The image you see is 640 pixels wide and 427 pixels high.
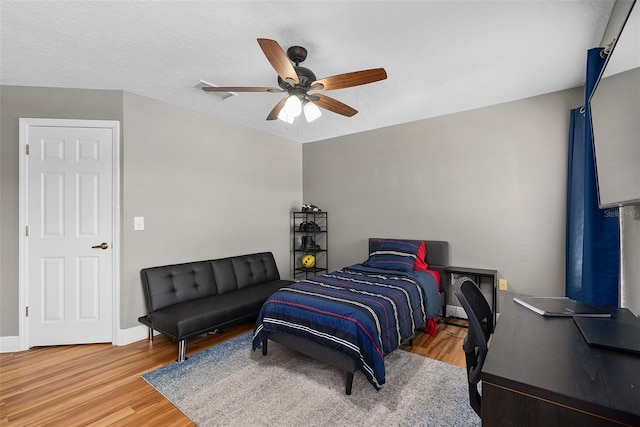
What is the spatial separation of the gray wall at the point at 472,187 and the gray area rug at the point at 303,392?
1578mm

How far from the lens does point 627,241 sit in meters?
1.85

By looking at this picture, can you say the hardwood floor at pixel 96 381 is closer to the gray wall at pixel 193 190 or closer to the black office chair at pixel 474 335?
the gray wall at pixel 193 190

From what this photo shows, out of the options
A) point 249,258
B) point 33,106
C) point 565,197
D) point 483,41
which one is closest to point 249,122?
point 249,258

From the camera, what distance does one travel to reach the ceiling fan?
6.04ft

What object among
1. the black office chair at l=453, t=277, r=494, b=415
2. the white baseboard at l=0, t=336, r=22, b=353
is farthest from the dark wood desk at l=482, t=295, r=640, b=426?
the white baseboard at l=0, t=336, r=22, b=353

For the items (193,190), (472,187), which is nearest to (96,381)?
(193,190)

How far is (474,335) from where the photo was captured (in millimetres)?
1344

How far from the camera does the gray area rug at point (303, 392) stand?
189cm

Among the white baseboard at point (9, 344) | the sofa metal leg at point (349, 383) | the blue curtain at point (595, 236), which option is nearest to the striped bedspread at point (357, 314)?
the sofa metal leg at point (349, 383)

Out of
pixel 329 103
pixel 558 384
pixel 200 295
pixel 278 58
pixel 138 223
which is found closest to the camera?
pixel 558 384

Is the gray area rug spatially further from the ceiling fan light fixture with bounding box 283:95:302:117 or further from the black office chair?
the ceiling fan light fixture with bounding box 283:95:302:117

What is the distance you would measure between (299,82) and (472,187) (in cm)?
259

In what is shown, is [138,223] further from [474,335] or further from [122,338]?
[474,335]

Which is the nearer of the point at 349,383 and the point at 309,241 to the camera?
the point at 349,383
